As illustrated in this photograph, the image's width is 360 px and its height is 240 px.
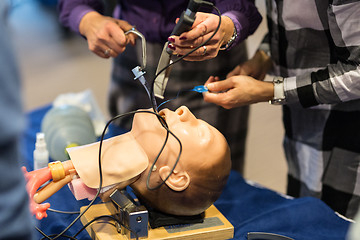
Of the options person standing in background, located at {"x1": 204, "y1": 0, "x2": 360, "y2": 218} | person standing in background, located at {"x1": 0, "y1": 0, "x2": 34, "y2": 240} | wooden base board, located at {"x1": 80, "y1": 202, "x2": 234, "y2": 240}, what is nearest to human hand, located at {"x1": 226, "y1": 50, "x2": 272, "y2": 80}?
person standing in background, located at {"x1": 204, "y1": 0, "x2": 360, "y2": 218}

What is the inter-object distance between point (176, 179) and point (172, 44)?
33 centimetres

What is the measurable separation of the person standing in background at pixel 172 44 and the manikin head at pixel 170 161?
7.2 inches

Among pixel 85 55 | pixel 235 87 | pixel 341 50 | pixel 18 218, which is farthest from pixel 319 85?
pixel 85 55

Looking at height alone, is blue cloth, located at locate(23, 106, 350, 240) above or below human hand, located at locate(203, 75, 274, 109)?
below

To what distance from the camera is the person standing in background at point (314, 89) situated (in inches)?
45.8

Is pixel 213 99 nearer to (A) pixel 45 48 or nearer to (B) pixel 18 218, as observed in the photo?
(B) pixel 18 218

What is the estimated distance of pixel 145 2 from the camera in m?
1.50

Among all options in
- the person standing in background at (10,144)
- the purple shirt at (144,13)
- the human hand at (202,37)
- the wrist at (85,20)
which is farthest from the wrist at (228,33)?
the person standing in background at (10,144)

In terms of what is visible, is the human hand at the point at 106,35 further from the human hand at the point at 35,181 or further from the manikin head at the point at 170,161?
the human hand at the point at 35,181

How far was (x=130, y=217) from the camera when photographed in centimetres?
108

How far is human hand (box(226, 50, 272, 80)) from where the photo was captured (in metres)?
1.37

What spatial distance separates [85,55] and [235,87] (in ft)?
10.4

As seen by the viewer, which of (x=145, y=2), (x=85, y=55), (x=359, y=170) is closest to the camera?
(x=359, y=170)

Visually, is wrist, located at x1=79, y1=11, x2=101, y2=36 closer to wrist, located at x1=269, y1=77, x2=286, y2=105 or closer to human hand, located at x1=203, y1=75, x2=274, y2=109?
human hand, located at x1=203, y1=75, x2=274, y2=109
